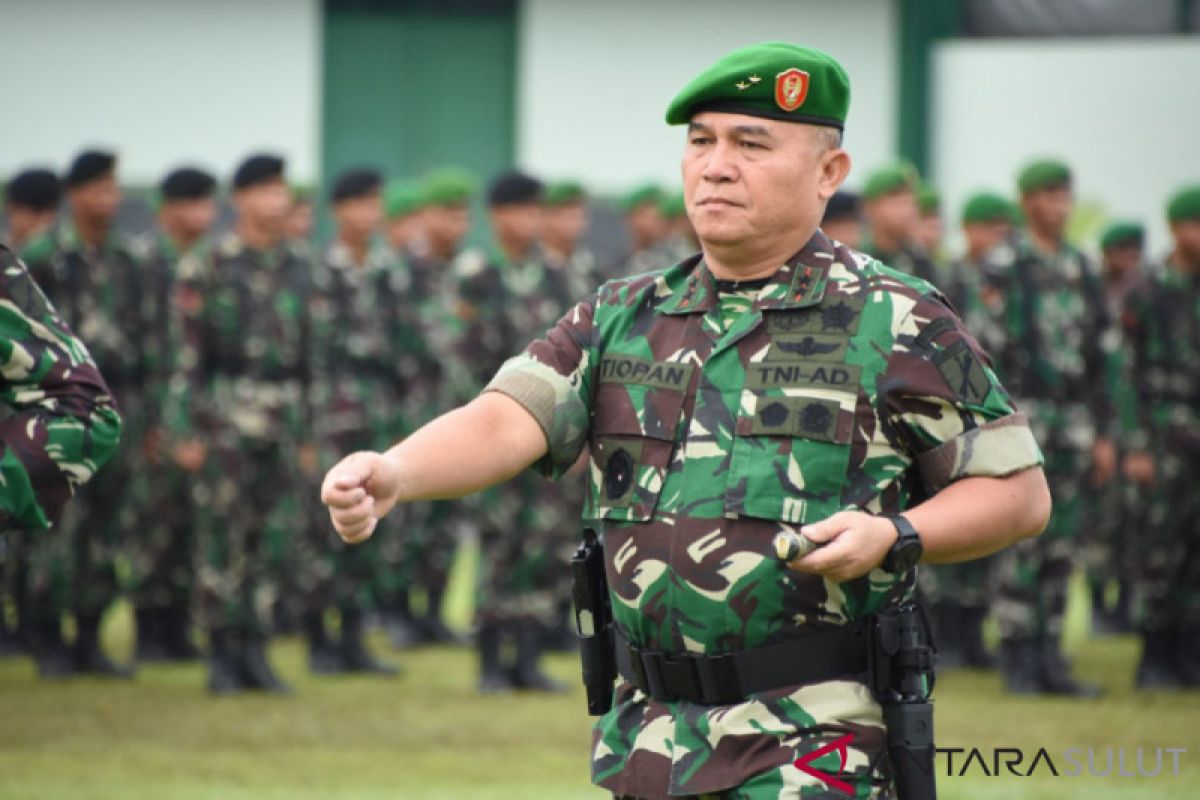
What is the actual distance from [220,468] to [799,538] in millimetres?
6336

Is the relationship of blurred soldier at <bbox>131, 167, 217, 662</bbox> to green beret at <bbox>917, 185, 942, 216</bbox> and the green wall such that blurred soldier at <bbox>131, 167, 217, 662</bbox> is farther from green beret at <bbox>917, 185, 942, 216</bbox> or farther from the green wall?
the green wall

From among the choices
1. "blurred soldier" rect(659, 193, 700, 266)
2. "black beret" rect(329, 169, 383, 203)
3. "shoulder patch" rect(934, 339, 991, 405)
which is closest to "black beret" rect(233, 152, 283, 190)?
"black beret" rect(329, 169, 383, 203)

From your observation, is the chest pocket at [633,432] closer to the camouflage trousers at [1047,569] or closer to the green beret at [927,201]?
the camouflage trousers at [1047,569]

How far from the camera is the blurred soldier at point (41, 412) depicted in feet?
12.4

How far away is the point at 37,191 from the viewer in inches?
372

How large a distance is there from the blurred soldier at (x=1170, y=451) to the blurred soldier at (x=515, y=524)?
106 inches

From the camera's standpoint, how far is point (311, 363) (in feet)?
31.5

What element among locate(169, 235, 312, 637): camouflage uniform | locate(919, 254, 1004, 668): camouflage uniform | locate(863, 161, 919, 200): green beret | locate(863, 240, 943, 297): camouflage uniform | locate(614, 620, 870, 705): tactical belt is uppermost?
→ locate(863, 161, 919, 200): green beret

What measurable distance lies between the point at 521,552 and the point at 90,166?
2695mm

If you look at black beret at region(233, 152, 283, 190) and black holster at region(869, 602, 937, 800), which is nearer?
black holster at region(869, 602, 937, 800)

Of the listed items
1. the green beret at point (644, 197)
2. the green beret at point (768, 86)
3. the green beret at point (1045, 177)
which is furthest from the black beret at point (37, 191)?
the green beret at point (768, 86)

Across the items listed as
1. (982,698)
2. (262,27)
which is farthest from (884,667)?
(262,27)

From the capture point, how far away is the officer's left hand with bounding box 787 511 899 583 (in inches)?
124

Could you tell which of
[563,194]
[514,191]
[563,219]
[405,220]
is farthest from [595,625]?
[405,220]
